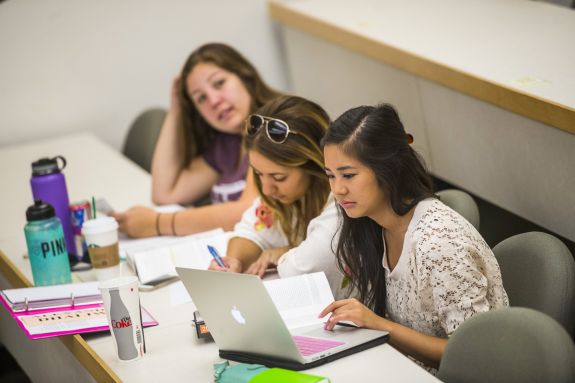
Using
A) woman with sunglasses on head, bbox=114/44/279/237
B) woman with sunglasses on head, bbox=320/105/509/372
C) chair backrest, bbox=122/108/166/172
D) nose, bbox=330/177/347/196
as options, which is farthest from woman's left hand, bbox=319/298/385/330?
chair backrest, bbox=122/108/166/172

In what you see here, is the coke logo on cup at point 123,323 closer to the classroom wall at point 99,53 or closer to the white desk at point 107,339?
the white desk at point 107,339

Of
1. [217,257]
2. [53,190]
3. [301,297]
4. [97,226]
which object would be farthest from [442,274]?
[53,190]

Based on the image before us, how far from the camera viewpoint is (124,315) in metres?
1.84

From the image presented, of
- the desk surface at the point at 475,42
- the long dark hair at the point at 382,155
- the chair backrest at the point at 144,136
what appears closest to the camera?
the long dark hair at the point at 382,155

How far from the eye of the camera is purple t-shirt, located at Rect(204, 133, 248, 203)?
9.98ft

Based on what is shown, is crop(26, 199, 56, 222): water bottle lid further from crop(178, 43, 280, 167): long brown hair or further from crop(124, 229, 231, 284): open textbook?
crop(178, 43, 280, 167): long brown hair

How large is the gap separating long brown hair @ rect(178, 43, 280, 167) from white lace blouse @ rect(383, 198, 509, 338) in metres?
1.23

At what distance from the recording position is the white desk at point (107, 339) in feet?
5.54

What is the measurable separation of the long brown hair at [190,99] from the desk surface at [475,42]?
1.36 ft

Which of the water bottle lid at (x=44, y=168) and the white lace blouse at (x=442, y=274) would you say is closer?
the white lace blouse at (x=442, y=274)

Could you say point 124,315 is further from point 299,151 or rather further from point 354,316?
point 299,151

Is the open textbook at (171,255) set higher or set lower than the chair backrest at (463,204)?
lower

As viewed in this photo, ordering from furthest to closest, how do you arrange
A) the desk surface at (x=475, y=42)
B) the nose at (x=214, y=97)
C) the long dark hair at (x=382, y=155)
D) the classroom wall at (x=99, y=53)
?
1. the classroom wall at (x=99, y=53)
2. the nose at (x=214, y=97)
3. the desk surface at (x=475, y=42)
4. the long dark hair at (x=382, y=155)

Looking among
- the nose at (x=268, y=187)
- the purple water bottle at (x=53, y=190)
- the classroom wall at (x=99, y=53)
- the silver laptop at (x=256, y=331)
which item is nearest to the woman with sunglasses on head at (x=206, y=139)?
the purple water bottle at (x=53, y=190)
